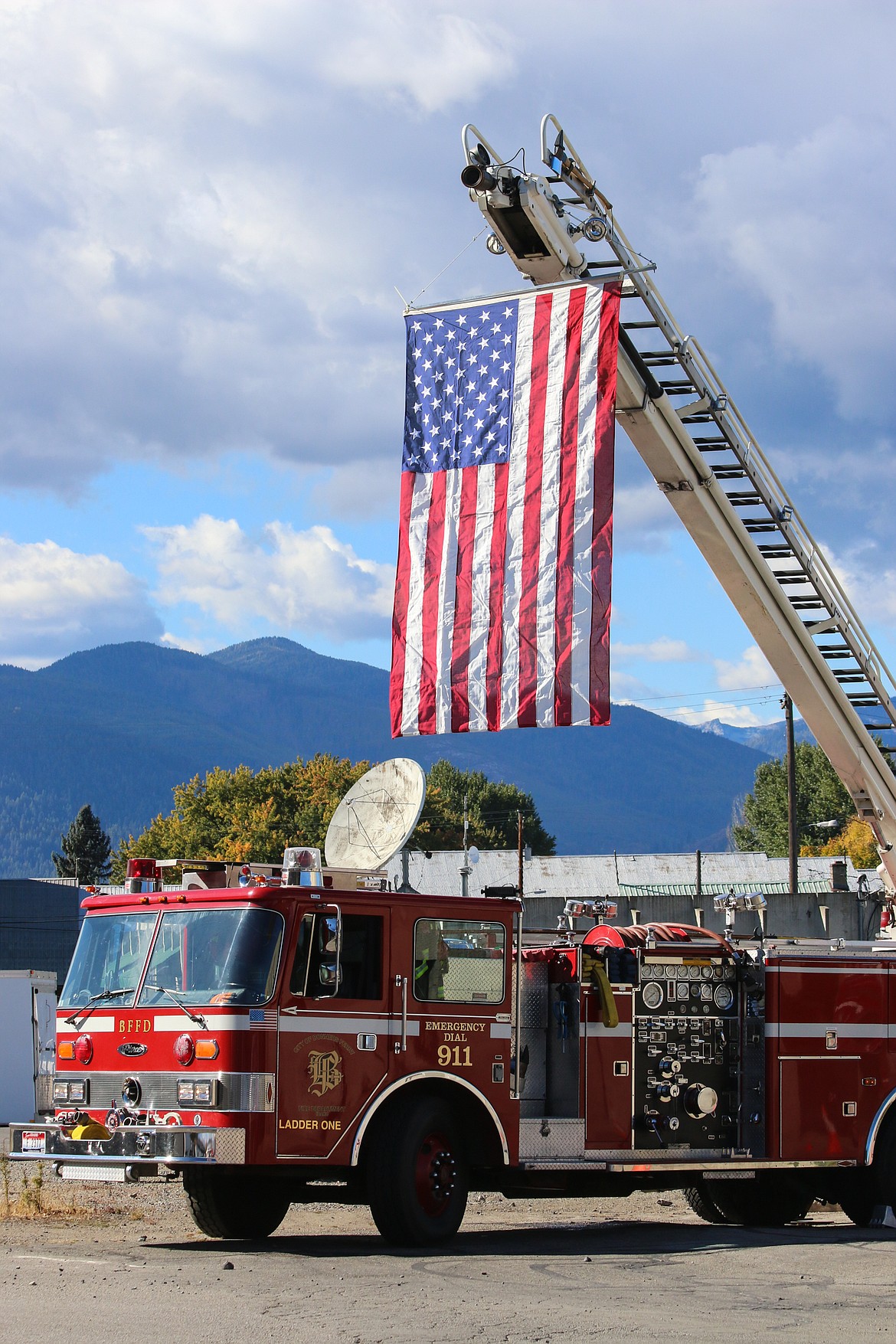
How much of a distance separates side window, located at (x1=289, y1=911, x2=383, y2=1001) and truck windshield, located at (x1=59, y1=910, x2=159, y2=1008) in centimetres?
134

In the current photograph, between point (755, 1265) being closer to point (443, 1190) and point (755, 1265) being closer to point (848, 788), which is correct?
point (443, 1190)

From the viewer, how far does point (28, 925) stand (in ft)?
215

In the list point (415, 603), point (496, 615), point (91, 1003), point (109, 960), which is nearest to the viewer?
point (91, 1003)

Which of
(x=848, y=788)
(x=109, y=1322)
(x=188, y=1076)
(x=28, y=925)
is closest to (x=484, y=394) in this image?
(x=848, y=788)

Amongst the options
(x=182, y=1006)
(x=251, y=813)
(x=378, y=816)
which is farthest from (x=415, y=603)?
(x=251, y=813)

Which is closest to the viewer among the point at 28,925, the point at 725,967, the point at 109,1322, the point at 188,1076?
the point at 109,1322

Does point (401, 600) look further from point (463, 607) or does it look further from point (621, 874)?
point (621, 874)

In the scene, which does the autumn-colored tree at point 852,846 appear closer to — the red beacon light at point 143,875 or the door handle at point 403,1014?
the red beacon light at point 143,875

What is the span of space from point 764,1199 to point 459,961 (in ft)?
15.0

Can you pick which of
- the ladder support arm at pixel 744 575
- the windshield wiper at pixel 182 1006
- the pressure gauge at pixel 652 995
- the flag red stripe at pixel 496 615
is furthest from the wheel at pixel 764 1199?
the windshield wiper at pixel 182 1006

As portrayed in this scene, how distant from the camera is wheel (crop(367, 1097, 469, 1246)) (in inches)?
477

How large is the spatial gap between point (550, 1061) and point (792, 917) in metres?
35.6

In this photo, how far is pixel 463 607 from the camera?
1647 centimetres

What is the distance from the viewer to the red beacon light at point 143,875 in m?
13.3
